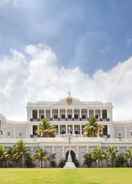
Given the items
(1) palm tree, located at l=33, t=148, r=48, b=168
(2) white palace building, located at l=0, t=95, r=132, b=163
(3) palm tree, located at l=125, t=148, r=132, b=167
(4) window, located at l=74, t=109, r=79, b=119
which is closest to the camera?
(1) palm tree, located at l=33, t=148, r=48, b=168

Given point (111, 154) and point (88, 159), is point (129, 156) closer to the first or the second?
point (111, 154)

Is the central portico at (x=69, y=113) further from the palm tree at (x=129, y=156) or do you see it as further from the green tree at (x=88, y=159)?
the palm tree at (x=129, y=156)

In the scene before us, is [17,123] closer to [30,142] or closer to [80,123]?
[80,123]

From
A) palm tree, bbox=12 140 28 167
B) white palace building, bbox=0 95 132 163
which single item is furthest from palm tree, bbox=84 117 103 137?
palm tree, bbox=12 140 28 167

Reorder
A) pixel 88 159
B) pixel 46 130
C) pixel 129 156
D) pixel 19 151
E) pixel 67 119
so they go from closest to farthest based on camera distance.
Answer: pixel 19 151 < pixel 129 156 < pixel 88 159 < pixel 46 130 < pixel 67 119

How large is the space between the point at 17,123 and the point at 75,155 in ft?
99.1

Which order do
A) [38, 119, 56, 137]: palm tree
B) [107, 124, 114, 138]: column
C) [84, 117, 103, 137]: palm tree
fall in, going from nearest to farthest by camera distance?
[38, 119, 56, 137]: palm tree, [84, 117, 103, 137]: palm tree, [107, 124, 114, 138]: column

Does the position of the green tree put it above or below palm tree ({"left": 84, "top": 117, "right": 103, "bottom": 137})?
below

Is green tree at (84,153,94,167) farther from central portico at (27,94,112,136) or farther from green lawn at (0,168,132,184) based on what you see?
green lawn at (0,168,132,184)

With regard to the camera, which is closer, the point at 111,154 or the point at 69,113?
the point at 111,154

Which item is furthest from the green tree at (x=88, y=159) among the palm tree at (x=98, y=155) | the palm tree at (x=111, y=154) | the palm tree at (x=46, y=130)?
the palm tree at (x=46, y=130)

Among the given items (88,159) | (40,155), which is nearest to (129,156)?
(88,159)

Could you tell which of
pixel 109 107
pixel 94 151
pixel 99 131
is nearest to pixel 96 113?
pixel 109 107

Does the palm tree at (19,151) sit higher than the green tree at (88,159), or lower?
higher
